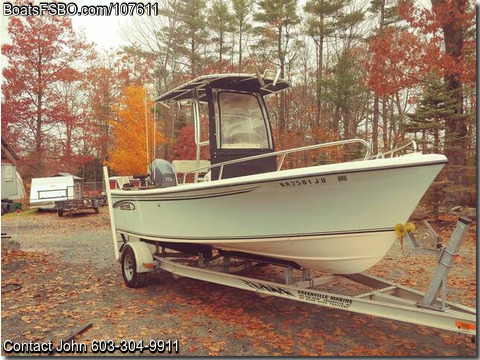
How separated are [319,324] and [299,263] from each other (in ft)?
2.49

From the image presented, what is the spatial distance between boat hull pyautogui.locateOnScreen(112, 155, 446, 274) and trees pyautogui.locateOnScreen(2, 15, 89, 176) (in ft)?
60.9

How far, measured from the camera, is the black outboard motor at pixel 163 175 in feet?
17.3

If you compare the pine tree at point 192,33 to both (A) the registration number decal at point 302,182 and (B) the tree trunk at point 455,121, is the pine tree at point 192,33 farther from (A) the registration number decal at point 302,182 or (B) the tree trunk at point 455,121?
(A) the registration number decal at point 302,182

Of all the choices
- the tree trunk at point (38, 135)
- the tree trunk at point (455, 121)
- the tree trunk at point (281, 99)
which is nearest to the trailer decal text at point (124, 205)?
the tree trunk at point (455, 121)

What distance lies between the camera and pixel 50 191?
19734 millimetres

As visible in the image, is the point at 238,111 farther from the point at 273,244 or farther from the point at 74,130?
the point at 74,130

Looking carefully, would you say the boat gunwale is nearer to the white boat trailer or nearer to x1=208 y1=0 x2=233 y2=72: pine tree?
the white boat trailer

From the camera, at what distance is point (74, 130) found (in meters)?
27.6

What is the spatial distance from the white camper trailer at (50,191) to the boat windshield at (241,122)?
1663 centimetres

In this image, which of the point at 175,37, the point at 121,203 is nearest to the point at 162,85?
the point at 175,37

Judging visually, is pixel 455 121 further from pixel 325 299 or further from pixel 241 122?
pixel 325 299


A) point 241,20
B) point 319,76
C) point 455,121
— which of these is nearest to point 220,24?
point 241,20

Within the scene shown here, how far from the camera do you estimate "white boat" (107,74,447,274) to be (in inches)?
133

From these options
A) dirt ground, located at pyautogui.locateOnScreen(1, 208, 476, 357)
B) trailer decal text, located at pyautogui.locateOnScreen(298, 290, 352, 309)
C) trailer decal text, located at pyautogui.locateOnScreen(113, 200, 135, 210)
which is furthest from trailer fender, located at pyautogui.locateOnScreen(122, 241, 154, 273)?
trailer decal text, located at pyautogui.locateOnScreen(298, 290, 352, 309)
